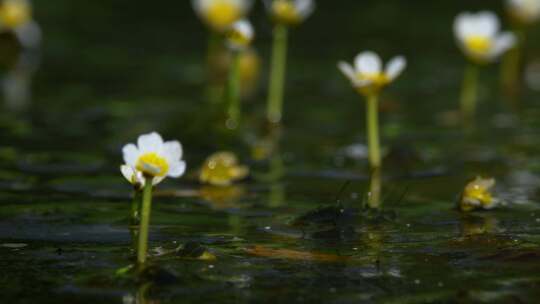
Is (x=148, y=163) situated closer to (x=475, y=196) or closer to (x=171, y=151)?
(x=171, y=151)

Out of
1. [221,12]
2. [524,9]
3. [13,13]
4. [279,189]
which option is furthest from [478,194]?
[13,13]

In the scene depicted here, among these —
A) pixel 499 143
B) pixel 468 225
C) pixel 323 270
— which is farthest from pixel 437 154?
pixel 323 270

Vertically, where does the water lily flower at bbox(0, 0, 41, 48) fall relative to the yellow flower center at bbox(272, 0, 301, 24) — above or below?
above

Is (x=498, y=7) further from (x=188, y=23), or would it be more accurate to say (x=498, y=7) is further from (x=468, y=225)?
(x=468, y=225)

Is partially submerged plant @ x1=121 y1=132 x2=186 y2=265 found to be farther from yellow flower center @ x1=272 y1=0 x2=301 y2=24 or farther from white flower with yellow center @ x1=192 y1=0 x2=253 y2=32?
white flower with yellow center @ x1=192 y1=0 x2=253 y2=32

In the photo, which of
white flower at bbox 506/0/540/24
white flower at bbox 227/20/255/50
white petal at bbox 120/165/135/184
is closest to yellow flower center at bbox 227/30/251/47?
white flower at bbox 227/20/255/50

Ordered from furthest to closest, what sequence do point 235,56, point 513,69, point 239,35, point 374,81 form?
point 513,69
point 235,56
point 239,35
point 374,81
